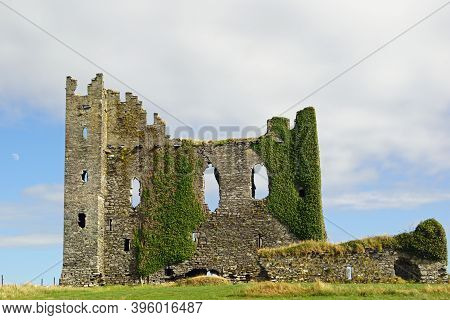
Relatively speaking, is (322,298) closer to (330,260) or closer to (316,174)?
(330,260)

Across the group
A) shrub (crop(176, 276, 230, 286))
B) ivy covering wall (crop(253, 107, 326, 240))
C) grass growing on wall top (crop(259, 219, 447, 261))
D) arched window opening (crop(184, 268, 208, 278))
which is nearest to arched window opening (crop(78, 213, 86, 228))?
arched window opening (crop(184, 268, 208, 278))

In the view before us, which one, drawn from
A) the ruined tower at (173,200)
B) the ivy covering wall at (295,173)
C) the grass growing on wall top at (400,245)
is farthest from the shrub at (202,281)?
the ivy covering wall at (295,173)

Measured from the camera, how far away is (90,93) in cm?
4206

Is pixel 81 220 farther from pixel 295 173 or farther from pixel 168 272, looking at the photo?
pixel 295 173

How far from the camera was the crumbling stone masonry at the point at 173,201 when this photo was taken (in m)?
40.4

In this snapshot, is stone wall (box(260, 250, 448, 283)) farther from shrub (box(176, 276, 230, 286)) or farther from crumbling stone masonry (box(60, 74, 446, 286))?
crumbling stone masonry (box(60, 74, 446, 286))

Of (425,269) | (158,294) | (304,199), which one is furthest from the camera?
(304,199)

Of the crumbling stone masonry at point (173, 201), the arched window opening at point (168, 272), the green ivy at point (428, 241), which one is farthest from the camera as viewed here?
the arched window opening at point (168, 272)

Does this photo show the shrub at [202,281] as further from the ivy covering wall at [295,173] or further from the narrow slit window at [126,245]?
the narrow slit window at [126,245]

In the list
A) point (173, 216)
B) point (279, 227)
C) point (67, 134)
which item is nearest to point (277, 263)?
point (279, 227)

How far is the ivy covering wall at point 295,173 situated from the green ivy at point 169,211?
4293mm

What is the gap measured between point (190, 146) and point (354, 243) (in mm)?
12350

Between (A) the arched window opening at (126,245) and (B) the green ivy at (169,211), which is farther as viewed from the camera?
(A) the arched window opening at (126,245)

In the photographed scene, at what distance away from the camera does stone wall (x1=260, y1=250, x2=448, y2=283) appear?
112ft
